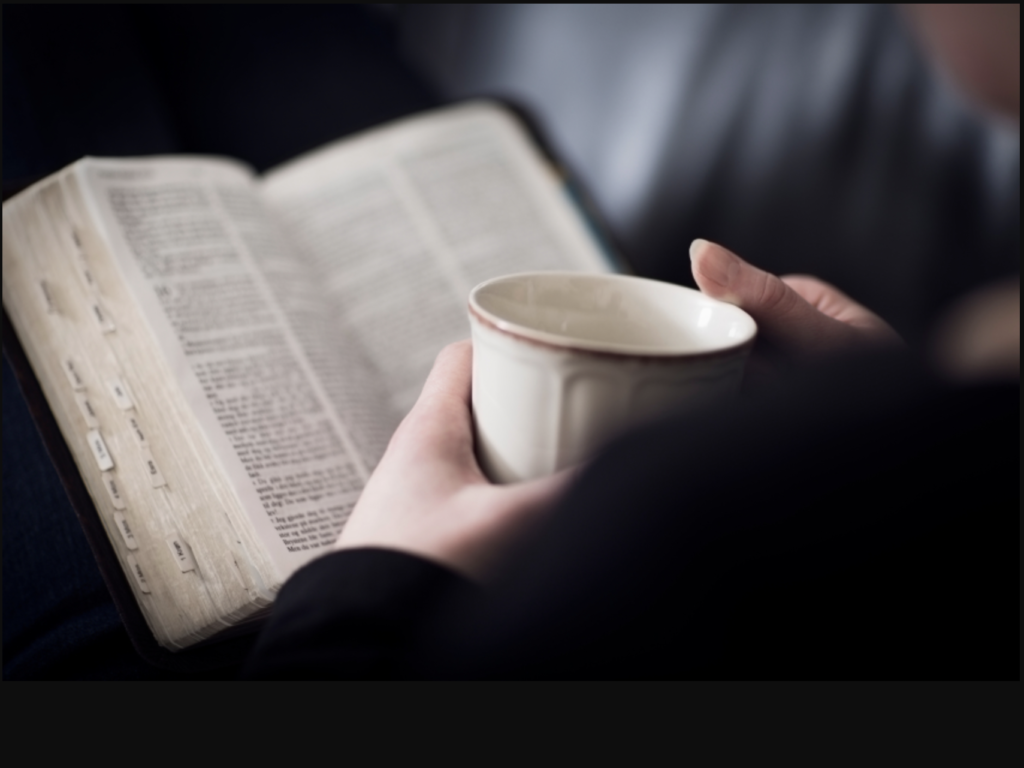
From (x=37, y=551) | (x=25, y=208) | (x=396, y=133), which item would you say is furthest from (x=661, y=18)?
(x=37, y=551)

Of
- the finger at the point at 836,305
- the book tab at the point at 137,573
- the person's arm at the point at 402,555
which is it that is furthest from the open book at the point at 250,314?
the finger at the point at 836,305

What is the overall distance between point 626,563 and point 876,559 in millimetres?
91

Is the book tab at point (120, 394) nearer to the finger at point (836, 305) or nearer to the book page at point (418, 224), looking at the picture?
the book page at point (418, 224)

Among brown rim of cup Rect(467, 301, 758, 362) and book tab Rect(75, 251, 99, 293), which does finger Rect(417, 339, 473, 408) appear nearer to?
brown rim of cup Rect(467, 301, 758, 362)

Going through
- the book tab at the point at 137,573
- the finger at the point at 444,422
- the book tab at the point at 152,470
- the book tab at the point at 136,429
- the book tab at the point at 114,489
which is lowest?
the book tab at the point at 137,573

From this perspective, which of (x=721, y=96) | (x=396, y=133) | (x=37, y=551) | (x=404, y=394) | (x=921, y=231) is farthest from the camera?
(x=721, y=96)

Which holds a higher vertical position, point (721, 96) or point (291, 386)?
point (721, 96)

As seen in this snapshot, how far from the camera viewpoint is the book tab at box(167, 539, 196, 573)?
477 mm

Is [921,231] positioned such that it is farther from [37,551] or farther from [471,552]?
[37,551]

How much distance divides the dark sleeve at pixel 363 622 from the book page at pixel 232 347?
0.51 feet

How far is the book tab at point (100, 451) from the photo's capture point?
0.51 metres

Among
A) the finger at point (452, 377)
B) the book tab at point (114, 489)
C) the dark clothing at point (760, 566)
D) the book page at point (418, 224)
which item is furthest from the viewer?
the book page at point (418, 224)

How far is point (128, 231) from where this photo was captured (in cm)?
59

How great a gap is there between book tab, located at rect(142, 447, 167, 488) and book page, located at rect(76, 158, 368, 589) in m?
0.04
